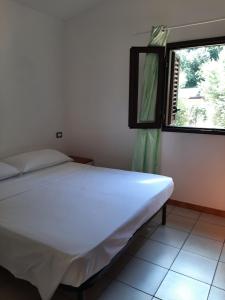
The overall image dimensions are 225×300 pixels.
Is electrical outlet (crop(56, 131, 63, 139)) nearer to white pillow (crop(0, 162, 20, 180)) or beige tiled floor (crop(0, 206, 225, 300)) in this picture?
white pillow (crop(0, 162, 20, 180))

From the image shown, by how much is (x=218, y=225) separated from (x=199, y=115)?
4.35 feet

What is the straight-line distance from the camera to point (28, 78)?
3.31 meters

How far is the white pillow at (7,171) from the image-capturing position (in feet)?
8.29

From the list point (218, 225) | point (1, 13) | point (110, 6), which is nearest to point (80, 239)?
point (218, 225)

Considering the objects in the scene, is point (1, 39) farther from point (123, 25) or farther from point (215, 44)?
point (215, 44)

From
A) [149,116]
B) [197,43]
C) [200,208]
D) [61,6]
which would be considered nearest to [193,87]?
[197,43]

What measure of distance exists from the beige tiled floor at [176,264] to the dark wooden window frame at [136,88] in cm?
117

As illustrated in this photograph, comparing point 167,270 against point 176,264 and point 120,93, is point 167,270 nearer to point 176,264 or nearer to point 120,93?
point 176,264

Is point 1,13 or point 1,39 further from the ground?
point 1,13

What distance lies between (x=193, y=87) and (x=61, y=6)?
2.03 m

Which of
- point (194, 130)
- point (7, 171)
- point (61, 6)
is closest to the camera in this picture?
point (7, 171)

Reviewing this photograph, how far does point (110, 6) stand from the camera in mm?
3318

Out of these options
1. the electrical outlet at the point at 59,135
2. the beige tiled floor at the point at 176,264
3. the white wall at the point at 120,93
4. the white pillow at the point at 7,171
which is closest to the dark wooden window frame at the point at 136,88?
the white wall at the point at 120,93

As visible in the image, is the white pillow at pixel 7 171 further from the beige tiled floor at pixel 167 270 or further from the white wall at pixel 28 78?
the beige tiled floor at pixel 167 270
